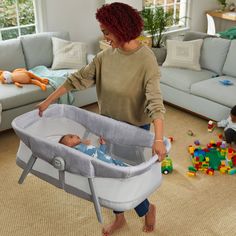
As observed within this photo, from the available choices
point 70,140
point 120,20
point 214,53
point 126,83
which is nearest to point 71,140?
point 70,140

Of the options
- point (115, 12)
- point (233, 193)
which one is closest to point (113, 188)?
point (115, 12)

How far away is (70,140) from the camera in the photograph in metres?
2.25

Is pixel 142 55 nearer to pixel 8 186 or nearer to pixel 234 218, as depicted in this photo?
pixel 234 218

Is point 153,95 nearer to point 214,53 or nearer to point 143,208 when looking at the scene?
point 143,208

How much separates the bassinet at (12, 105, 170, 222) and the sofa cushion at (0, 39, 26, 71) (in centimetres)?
182

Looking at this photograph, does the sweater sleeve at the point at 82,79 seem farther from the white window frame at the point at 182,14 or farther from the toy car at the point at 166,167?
the white window frame at the point at 182,14

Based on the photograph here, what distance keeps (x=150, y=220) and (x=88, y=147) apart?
2.09 feet

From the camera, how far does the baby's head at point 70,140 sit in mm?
2242

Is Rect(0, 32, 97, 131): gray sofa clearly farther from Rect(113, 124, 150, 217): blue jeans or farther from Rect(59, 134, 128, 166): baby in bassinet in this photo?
Rect(113, 124, 150, 217): blue jeans

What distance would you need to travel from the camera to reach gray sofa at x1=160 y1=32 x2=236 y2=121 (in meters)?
3.66

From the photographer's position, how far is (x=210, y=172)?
297 cm

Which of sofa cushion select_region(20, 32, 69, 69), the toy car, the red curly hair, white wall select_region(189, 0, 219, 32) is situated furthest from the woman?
white wall select_region(189, 0, 219, 32)

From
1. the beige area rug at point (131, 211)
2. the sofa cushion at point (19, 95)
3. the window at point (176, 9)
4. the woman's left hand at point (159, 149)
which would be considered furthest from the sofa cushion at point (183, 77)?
the woman's left hand at point (159, 149)

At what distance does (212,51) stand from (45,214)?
8.87 ft
